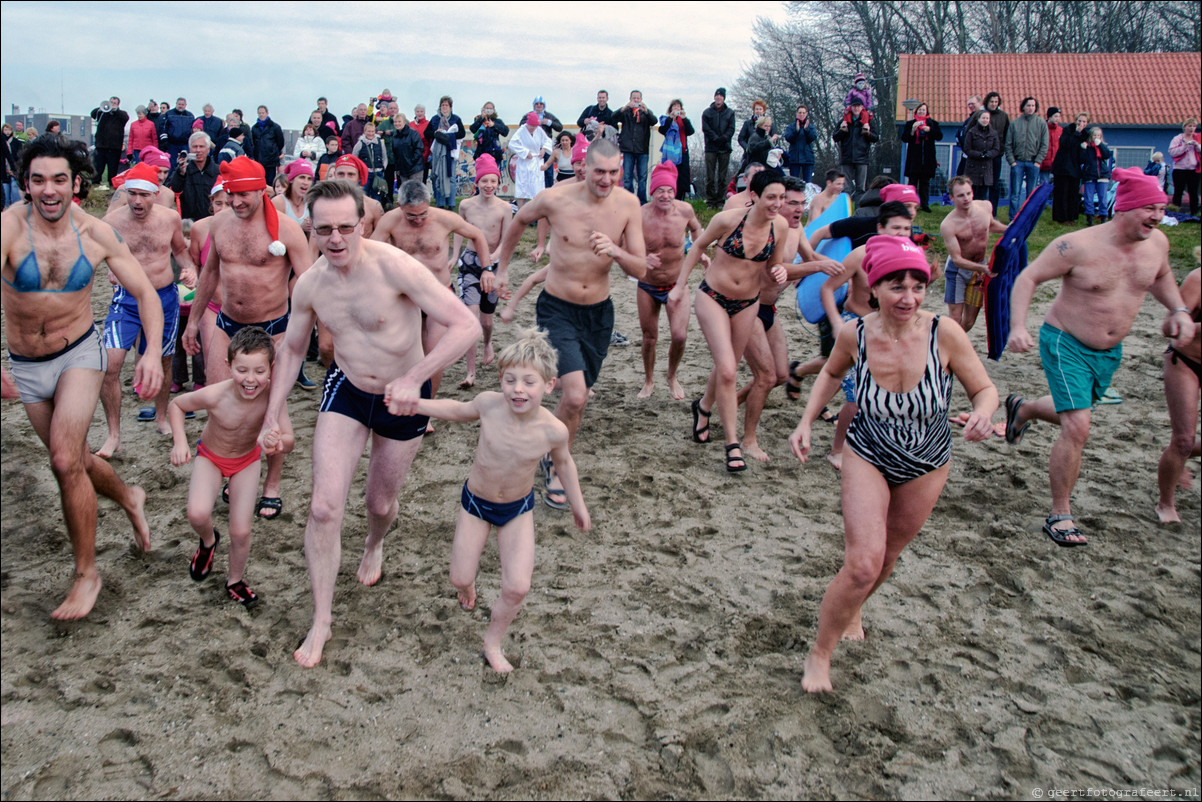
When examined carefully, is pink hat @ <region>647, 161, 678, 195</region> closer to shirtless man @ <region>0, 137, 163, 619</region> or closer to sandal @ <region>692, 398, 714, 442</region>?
sandal @ <region>692, 398, 714, 442</region>

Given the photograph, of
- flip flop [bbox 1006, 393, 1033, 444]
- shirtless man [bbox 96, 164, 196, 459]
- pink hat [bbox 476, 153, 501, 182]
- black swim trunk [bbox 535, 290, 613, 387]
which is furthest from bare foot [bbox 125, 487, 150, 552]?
flip flop [bbox 1006, 393, 1033, 444]

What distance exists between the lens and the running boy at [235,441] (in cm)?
454

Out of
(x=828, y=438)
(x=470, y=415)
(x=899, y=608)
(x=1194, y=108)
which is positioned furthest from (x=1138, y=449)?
(x=1194, y=108)

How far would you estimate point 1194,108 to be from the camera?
1085 inches

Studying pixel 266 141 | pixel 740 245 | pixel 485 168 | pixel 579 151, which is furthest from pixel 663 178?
pixel 266 141

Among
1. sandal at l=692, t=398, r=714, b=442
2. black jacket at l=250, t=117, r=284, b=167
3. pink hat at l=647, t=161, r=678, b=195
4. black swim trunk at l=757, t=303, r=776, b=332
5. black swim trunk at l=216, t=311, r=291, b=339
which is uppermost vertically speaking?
black jacket at l=250, t=117, r=284, b=167

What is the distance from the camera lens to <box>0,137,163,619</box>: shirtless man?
14.1 feet

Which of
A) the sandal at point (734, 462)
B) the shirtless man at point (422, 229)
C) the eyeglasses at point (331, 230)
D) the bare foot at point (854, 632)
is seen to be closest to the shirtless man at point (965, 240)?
the sandal at point (734, 462)

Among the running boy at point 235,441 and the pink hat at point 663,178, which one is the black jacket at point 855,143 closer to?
the pink hat at point 663,178

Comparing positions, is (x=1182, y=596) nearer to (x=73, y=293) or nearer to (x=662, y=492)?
(x=662, y=492)

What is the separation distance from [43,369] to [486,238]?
194 inches

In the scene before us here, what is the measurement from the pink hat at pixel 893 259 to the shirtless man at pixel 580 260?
225 cm

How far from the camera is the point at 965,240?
880cm

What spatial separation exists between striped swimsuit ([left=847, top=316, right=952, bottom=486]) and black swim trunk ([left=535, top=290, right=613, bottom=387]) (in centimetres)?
239
